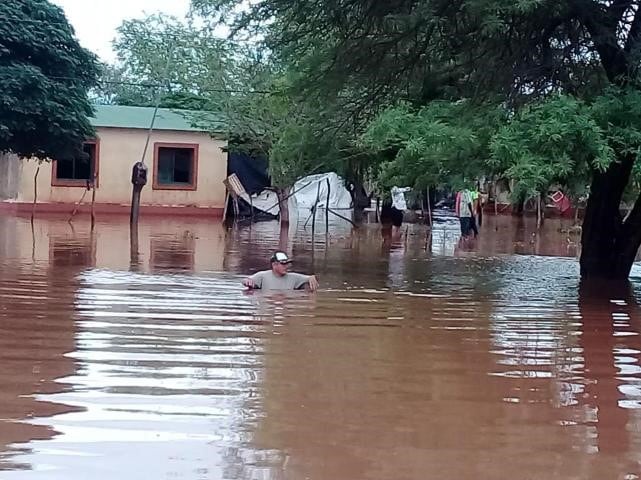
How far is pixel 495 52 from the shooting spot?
13.0 m

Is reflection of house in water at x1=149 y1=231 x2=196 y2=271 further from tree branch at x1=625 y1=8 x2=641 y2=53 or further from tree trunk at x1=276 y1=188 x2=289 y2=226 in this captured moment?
tree branch at x1=625 y1=8 x2=641 y2=53

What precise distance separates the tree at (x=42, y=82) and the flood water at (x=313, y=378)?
1059 cm

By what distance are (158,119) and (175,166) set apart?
1865 millimetres

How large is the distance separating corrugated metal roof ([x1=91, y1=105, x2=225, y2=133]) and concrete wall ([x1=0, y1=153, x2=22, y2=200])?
3.12m

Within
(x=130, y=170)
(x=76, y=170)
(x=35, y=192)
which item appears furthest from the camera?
(x=130, y=170)

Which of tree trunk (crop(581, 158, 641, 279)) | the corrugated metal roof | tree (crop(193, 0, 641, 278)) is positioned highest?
the corrugated metal roof

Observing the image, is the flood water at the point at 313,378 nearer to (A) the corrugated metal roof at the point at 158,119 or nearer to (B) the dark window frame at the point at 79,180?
(A) the corrugated metal roof at the point at 158,119

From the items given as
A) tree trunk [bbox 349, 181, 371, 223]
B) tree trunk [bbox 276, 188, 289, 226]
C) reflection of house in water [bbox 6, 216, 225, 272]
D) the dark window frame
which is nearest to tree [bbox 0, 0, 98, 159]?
reflection of house in water [bbox 6, 216, 225, 272]

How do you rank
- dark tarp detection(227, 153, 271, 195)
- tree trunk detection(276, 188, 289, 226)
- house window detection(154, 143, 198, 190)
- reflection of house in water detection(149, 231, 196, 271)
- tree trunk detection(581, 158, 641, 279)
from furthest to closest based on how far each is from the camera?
dark tarp detection(227, 153, 271, 195), house window detection(154, 143, 198, 190), tree trunk detection(276, 188, 289, 226), reflection of house in water detection(149, 231, 196, 271), tree trunk detection(581, 158, 641, 279)

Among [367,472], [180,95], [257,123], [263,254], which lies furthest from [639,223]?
[180,95]

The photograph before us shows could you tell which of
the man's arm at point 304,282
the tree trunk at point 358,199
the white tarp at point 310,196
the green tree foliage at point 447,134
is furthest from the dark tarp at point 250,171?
the man's arm at point 304,282

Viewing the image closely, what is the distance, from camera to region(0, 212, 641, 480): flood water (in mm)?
5320

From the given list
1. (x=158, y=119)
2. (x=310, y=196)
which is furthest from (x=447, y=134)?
(x=310, y=196)

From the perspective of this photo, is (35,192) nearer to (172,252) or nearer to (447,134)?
(172,252)
